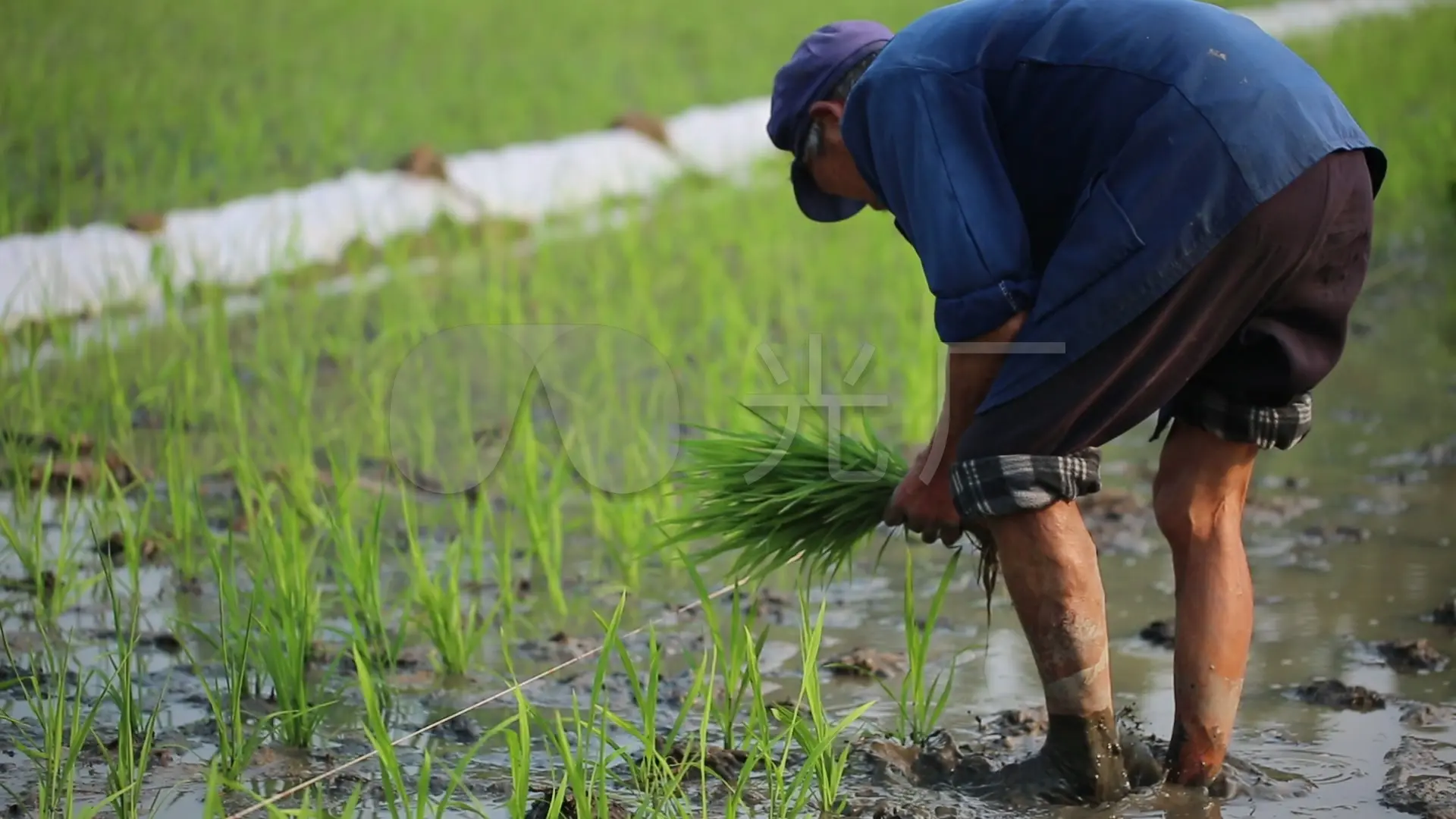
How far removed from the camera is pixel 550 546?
3094 mm

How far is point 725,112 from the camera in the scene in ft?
25.9

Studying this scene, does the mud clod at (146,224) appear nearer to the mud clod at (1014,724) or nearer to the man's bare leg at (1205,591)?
the mud clod at (1014,724)

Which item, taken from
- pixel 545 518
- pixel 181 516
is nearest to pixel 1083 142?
pixel 545 518

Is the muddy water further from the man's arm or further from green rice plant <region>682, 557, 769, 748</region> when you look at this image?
the man's arm

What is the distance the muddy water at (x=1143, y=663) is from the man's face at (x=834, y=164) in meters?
0.74

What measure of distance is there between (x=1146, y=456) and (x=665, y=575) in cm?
138

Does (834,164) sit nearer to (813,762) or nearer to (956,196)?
(956,196)

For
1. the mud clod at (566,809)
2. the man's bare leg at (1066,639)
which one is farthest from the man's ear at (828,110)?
the mud clod at (566,809)

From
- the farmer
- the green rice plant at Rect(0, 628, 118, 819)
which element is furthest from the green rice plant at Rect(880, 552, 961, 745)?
the green rice plant at Rect(0, 628, 118, 819)

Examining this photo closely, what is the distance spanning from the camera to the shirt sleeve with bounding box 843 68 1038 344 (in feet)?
6.32

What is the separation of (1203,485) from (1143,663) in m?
0.51

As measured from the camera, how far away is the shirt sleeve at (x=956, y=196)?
1927mm

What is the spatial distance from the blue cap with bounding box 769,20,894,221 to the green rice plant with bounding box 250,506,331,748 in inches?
36.7

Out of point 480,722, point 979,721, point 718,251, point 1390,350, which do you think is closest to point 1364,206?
point 979,721
